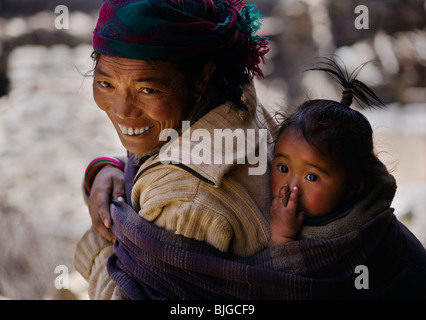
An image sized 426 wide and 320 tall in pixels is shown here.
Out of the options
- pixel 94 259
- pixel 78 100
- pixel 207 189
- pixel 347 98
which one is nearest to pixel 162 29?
pixel 207 189

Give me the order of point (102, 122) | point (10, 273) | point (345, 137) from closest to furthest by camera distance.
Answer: point (345, 137) < point (10, 273) < point (102, 122)

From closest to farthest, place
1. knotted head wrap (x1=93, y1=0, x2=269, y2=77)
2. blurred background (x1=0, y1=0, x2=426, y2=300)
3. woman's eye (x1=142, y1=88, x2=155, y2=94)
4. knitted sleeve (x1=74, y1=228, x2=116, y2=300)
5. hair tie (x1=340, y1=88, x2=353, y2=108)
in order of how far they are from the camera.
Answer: knotted head wrap (x1=93, y1=0, x2=269, y2=77)
woman's eye (x1=142, y1=88, x2=155, y2=94)
hair tie (x1=340, y1=88, x2=353, y2=108)
knitted sleeve (x1=74, y1=228, x2=116, y2=300)
blurred background (x1=0, y1=0, x2=426, y2=300)

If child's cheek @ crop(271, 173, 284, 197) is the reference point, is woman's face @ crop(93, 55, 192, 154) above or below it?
above

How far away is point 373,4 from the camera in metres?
7.48

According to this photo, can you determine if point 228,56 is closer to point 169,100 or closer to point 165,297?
point 169,100

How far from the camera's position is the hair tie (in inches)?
74.2

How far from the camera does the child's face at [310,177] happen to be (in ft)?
5.81

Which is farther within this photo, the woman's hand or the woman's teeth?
the woman's hand

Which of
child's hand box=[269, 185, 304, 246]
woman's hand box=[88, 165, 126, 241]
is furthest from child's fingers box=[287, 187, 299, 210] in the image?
woman's hand box=[88, 165, 126, 241]

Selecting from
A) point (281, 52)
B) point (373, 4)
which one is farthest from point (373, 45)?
point (281, 52)

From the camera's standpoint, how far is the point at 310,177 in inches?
70.4

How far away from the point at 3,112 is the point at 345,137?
12.5 ft

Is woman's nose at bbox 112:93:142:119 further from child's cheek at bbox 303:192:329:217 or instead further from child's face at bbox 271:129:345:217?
child's cheek at bbox 303:192:329:217

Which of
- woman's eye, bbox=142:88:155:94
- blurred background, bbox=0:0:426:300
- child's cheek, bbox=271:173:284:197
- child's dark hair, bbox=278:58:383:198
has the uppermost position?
blurred background, bbox=0:0:426:300
